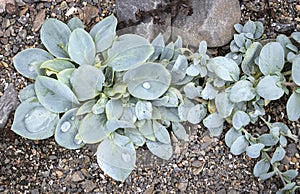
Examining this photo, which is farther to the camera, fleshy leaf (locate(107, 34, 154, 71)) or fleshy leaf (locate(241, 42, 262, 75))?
fleshy leaf (locate(241, 42, 262, 75))

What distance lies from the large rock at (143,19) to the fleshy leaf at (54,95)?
0.39 m

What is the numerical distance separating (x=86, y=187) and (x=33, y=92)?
0.47m

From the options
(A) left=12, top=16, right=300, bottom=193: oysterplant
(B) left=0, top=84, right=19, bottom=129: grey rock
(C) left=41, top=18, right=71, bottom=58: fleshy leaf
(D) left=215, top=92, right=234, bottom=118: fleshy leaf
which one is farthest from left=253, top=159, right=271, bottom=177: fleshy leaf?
(B) left=0, top=84, right=19, bottom=129: grey rock

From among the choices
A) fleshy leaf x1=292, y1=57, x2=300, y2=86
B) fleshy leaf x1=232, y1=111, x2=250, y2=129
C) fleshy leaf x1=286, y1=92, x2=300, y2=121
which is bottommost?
fleshy leaf x1=232, y1=111, x2=250, y2=129

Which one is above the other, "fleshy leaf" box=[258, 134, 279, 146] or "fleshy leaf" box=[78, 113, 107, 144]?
"fleshy leaf" box=[78, 113, 107, 144]

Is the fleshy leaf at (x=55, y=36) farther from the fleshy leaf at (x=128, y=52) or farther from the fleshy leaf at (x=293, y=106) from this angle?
the fleshy leaf at (x=293, y=106)

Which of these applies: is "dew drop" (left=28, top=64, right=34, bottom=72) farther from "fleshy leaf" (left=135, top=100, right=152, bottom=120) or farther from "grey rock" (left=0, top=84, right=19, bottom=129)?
"fleshy leaf" (left=135, top=100, right=152, bottom=120)

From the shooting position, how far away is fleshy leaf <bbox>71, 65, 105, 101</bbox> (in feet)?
7.07

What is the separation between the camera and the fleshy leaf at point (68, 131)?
2.21m

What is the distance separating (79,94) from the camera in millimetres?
2201

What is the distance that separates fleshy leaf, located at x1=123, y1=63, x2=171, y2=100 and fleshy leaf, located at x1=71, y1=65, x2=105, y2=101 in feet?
0.38

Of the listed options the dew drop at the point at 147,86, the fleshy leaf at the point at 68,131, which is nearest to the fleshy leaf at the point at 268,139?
the dew drop at the point at 147,86

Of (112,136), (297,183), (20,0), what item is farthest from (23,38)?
(297,183)

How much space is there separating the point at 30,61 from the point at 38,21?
0.24 meters
